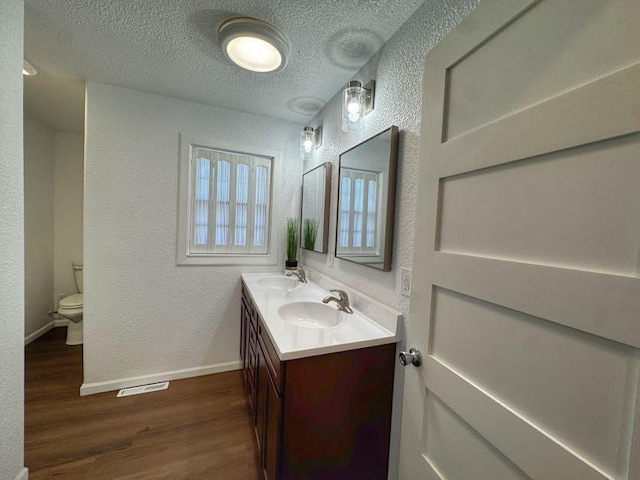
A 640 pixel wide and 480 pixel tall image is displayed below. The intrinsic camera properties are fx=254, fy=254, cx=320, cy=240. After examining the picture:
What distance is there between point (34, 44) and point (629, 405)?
2.85m

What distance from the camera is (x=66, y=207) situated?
9.89ft

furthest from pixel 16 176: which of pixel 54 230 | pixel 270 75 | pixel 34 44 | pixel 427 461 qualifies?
pixel 54 230

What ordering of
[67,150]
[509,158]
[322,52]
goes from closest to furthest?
[509,158], [322,52], [67,150]

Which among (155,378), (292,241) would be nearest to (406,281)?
(292,241)

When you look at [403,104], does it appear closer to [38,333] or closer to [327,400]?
[327,400]

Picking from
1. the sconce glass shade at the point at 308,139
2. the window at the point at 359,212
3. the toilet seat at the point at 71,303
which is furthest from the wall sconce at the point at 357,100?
the toilet seat at the point at 71,303

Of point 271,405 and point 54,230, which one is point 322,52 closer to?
point 271,405

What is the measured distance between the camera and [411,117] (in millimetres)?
1175

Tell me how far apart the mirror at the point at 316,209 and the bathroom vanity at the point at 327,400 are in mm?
865

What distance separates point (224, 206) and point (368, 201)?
1507mm

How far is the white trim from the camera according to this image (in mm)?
2627

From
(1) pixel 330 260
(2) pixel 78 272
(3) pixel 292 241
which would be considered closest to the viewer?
(1) pixel 330 260

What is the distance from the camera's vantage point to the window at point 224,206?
2.22 metres

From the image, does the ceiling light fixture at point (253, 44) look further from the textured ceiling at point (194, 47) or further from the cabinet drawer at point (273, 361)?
the cabinet drawer at point (273, 361)
